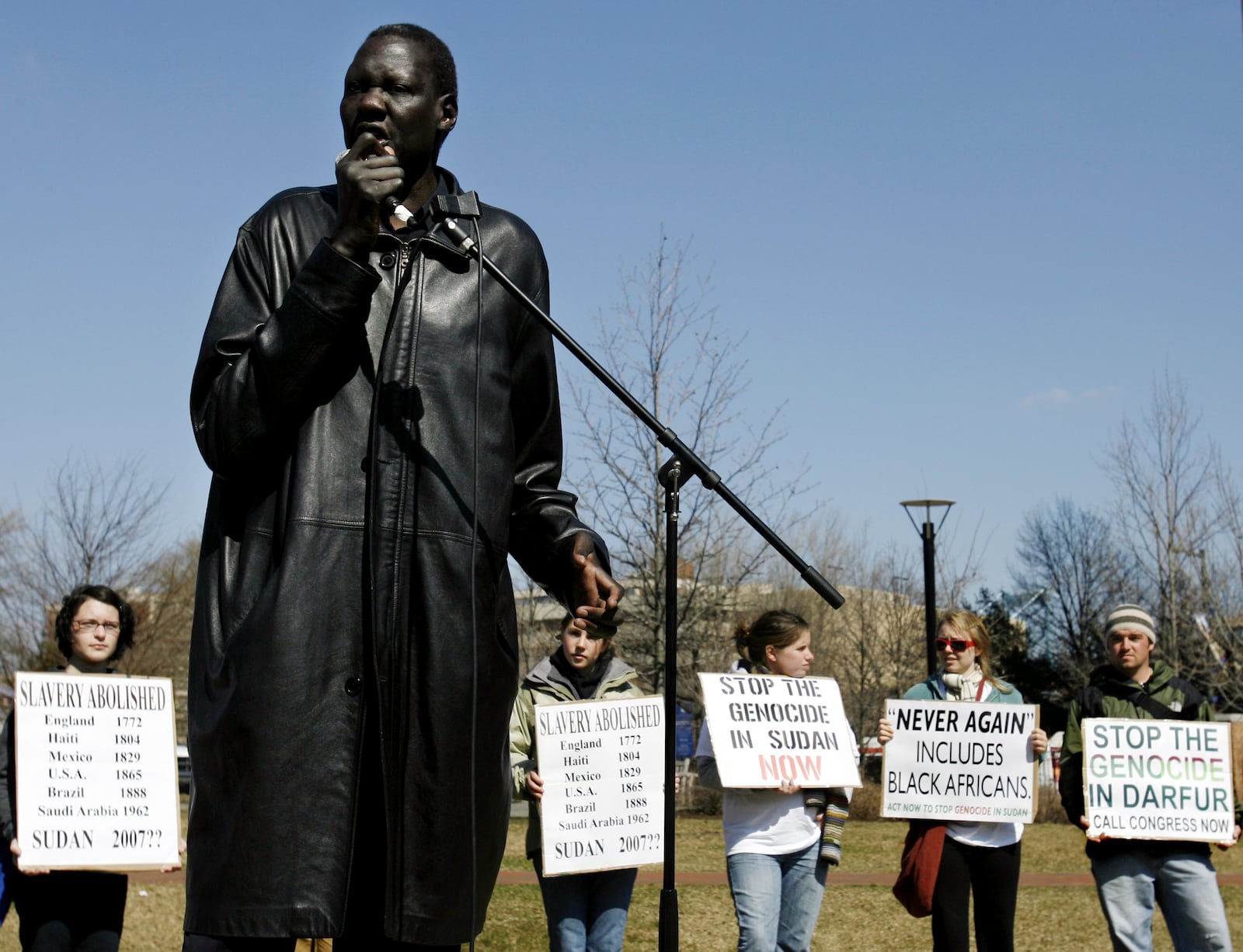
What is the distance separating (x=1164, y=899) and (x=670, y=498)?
217 inches

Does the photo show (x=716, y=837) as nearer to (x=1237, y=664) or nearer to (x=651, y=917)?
(x=651, y=917)

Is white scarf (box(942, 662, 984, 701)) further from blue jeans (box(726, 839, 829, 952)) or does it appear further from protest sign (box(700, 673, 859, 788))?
blue jeans (box(726, 839, 829, 952))

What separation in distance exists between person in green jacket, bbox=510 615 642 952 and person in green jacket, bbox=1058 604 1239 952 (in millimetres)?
2455

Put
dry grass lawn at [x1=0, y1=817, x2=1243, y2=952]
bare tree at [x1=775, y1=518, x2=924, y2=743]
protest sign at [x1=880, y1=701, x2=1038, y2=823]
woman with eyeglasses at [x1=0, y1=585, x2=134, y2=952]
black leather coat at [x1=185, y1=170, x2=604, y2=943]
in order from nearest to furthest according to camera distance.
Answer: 1. black leather coat at [x1=185, y1=170, x2=604, y2=943]
2. woman with eyeglasses at [x1=0, y1=585, x2=134, y2=952]
3. protest sign at [x1=880, y1=701, x2=1038, y2=823]
4. dry grass lawn at [x1=0, y1=817, x2=1243, y2=952]
5. bare tree at [x1=775, y1=518, x2=924, y2=743]

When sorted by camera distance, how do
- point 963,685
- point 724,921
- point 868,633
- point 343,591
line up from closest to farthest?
point 343,591 → point 963,685 → point 724,921 → point 868,633

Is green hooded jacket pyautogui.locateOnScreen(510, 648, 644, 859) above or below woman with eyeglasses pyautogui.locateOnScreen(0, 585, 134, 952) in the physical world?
above

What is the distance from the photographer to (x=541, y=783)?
7.50 meters

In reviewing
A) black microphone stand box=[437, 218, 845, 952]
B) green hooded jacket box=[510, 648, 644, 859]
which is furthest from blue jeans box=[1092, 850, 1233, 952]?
black microphone stand box=[437, 218, 845, 952]

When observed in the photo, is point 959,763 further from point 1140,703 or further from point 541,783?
point 541,783

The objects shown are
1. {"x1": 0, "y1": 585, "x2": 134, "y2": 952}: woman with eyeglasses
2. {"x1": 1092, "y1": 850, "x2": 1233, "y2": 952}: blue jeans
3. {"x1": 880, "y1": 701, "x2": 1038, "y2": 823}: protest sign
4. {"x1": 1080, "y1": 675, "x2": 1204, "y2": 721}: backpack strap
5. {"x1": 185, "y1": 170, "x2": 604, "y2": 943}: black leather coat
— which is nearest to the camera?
{"x1": 185, "y1": 170, "x2": 604, "y2": 943}: black leather coat

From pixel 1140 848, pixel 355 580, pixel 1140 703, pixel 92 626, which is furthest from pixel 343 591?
pixel 1140 703

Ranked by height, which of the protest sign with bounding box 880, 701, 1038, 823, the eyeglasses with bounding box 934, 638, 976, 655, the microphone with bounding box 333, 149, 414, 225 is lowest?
the protest sign with bounding box 880, 701, 1038, 823

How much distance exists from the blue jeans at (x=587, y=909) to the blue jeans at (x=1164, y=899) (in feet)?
8.07

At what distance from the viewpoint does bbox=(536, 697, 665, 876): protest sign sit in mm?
7363
